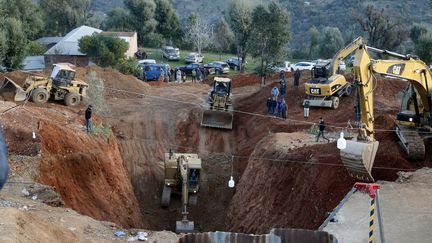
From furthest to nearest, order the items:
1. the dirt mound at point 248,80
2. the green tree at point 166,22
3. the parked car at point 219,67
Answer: the green tree at point 166,22
the parked car at point 219,67
the dirt mound at point 248,80

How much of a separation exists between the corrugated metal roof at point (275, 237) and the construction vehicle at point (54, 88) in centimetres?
2246

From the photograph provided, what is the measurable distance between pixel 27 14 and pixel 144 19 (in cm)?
1355

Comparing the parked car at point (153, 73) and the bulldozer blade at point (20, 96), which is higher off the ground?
the bulldozer blade at point (20, 96)

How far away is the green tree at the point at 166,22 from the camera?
71750mm

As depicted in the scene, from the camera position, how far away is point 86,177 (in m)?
24.5

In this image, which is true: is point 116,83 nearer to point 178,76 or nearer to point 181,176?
point 178,76


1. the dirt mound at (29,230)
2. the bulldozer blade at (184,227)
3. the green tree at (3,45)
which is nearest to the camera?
the dirt mound at (29,230)

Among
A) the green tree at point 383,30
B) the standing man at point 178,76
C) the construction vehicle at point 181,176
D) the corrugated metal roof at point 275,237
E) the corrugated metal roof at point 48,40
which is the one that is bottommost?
the construction vehicle at point 181,176

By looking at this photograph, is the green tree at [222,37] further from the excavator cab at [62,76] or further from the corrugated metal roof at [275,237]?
the corrugated metal roof at [275,237]

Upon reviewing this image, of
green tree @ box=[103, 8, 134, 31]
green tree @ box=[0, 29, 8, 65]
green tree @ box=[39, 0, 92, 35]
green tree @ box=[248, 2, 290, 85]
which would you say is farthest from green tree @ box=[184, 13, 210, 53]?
green tree @ box=[0, 29, 8, 65]

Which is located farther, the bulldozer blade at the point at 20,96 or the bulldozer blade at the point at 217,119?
the bulldozer blade at the point at 217,119

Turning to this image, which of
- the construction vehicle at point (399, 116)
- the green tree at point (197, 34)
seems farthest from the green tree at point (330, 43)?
the construction vehicle at point (399, 116)

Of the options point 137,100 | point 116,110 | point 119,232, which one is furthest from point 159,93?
point 119,232

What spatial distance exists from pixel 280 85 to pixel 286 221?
1825 cm
